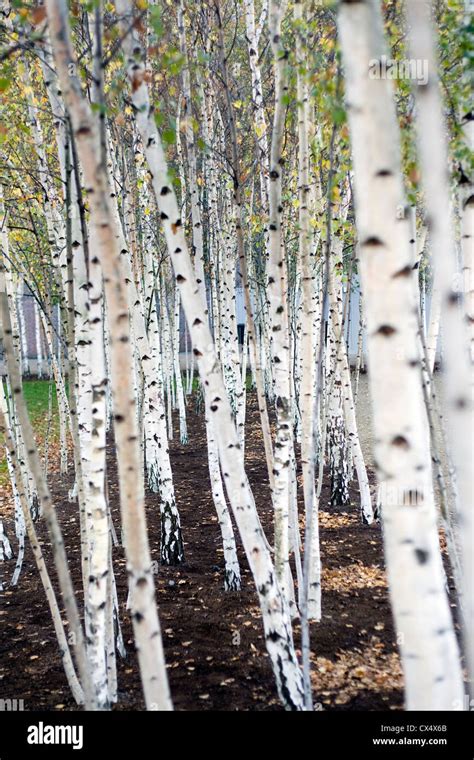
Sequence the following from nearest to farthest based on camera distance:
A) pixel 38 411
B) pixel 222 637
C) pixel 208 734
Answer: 1. pixel 208 734
2. pixel 222 637
3. pixel 38 411

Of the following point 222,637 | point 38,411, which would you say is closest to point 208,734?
point 222,637

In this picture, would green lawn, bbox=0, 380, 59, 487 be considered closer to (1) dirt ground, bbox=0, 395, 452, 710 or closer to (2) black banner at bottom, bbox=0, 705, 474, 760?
(1) dirt ground, bbox=0, 395, 452, 710

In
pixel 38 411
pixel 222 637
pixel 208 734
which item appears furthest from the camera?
pixel 38 411

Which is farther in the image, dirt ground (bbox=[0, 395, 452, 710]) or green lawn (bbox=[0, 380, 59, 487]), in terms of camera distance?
green lawn (bbox=[0, 380, 59, 487])

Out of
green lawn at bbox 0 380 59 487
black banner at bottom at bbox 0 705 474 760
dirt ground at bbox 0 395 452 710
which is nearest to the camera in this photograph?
black banner at bottom at bbox 0 705 474 760

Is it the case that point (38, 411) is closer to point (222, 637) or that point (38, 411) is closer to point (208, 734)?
point (222, 637)

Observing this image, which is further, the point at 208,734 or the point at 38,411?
the point at 38,411

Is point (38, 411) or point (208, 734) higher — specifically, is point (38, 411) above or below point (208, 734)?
above

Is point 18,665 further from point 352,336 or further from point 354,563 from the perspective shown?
point 352,336

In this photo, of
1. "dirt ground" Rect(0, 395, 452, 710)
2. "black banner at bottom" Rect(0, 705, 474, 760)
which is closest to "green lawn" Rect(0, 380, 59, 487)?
"dirt ground" Rect(0, 395, 452, 710)

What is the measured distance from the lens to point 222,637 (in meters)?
3.97

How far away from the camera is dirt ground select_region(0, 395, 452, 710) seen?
3297mm

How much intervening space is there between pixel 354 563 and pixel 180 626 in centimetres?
180

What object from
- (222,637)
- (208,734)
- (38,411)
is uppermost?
(38,411)
